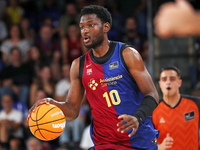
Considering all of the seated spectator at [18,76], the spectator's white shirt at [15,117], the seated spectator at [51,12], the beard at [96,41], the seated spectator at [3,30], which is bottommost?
the spectator's white shirt at [15,117]

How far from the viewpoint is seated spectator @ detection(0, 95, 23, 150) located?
7398 mm

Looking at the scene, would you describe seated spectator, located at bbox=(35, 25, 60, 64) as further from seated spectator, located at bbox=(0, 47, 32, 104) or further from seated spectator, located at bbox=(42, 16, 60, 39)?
seated spectator, located at bbox=(0, 47, 32, 104)

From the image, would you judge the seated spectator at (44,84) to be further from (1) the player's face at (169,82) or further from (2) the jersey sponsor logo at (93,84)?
(2) the jersey sponsor logo at (93,84)

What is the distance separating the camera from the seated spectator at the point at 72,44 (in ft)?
29.0

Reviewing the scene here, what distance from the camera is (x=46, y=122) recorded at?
4.01 metres

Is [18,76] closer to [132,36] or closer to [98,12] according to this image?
[132,36]

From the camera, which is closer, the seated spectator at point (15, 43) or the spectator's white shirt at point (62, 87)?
the spectator's white shirt at point (62, 87)

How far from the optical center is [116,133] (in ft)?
13.1

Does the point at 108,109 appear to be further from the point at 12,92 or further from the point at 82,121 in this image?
the point at 12,92

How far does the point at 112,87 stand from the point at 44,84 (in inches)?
175

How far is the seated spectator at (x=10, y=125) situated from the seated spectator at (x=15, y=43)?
153 cm

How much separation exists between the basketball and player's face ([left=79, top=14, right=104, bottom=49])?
884 millimetres

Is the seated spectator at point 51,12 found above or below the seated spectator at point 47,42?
above

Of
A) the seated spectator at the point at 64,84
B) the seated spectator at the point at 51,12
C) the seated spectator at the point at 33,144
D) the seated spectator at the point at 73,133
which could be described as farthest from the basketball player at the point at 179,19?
the seated spectator at the point at 51,12
